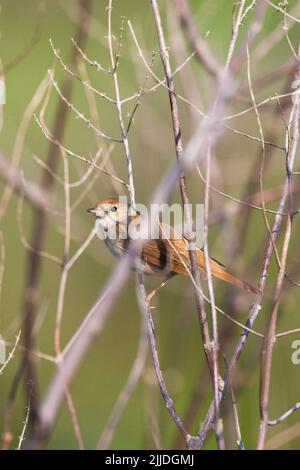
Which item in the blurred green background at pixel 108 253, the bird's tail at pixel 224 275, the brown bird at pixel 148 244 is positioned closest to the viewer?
the bird's tail at pixel 224 275

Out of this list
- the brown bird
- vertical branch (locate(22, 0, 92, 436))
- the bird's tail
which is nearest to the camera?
vertical branch (locate(22, 0, 92, 436))

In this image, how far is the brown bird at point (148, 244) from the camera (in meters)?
5.00

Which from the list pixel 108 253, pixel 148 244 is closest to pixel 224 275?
pixel 148 244

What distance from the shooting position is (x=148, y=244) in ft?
17.3

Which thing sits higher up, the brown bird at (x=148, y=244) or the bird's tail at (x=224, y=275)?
the brown bird at (x=148, y=244)

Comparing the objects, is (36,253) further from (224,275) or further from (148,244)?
(148,244)

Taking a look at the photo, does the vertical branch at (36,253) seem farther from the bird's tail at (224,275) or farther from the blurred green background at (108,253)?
the blurred green background at (108,253)

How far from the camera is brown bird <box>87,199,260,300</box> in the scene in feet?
16.4

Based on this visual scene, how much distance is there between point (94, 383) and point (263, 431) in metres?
5.62

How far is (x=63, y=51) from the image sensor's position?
9.83 metres

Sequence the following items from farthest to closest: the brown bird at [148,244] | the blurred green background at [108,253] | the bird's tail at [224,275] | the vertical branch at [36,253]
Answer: the blurred green background at [108,253]
the brown bird at [148,244]
the bird's tail at [224,275]
the vertical branch at [36,253]

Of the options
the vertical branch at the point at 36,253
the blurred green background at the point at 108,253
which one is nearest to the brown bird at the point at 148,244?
the blurred green background at the point at 108,253

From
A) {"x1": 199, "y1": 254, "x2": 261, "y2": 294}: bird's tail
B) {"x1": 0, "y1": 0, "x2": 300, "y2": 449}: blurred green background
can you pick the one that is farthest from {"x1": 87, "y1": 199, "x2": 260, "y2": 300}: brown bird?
{"x1": 0, "y1": 0, "x2": 300, "y2": 449}: blurred green background

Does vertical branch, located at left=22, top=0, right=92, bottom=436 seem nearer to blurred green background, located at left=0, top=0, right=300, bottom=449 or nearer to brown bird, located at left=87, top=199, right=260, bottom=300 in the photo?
brown bird, located at left=87, top=199, right=260, bottom=300
